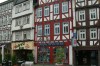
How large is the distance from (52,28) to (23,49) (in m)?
8.90

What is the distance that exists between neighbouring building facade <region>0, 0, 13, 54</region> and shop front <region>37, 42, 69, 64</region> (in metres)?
11.6

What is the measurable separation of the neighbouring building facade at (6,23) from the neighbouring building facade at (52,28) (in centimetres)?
1032

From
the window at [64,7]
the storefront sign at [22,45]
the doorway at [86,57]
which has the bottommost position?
the doorway at [86,57]

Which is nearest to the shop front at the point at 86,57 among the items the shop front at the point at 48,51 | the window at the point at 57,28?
the shop front at the point at 48,51

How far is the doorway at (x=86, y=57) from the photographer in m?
39.5

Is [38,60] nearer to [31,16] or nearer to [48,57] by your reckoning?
[48,57]

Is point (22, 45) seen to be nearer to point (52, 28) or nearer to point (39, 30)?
point (39, 30)

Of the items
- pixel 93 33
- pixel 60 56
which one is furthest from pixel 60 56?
pixel 93 33

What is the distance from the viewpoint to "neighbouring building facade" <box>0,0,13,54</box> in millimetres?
56241

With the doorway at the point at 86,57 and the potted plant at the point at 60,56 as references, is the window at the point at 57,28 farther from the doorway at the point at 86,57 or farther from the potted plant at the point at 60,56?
the doorway at the point at 86,57

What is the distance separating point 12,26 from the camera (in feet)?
180

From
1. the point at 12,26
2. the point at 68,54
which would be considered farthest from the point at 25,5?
the point at 68,54

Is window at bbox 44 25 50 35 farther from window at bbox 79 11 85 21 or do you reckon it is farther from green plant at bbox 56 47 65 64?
window at bbox 79 11 85 21

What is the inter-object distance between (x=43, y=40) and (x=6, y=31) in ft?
48.2
